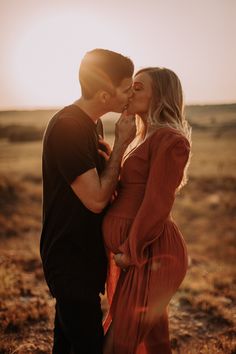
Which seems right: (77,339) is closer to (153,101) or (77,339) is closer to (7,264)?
(153,101)

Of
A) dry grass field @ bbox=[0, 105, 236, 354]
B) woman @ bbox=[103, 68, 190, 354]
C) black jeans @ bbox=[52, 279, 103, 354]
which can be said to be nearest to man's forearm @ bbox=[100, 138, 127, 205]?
woman @ bbox=[103, 68, 190, 354]

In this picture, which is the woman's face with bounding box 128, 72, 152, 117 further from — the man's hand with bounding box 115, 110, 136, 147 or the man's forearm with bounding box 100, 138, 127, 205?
the man's forearm with bounding box 100, 138, 127, 205

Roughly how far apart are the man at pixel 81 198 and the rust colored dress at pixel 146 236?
13 centimetres

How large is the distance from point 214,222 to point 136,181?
48.1 ft

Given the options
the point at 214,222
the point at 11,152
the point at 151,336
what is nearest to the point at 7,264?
the point at 151,336

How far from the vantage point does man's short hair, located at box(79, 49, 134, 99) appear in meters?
2.90

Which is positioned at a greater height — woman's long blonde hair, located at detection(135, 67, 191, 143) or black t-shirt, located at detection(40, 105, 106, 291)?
woman's long blonde hair, located at detection(135, 67, 191, 143)

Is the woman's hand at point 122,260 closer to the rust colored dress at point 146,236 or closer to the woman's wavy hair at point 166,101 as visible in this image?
the rust colored dress at point 146,236

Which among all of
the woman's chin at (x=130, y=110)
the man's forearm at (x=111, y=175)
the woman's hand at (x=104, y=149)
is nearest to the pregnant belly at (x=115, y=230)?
the man's forearm at (x=111, y=175)

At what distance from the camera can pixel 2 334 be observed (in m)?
5.23

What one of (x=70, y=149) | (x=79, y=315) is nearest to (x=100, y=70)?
(x=70, y=149)

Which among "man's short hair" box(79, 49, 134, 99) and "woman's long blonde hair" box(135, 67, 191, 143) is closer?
"man's short hair" box(79, 49, 134, 99)

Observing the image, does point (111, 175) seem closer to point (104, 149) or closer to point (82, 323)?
point (104, 149)

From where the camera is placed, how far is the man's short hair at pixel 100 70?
2.90 metres
